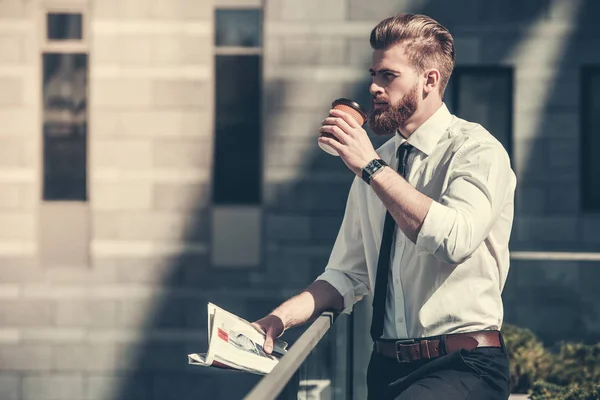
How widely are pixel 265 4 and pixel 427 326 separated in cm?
811

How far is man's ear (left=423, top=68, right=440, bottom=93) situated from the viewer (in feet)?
12.0

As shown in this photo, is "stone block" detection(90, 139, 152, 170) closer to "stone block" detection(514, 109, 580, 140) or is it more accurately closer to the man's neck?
A: "stone block" detection(514, 109, 580, 140)

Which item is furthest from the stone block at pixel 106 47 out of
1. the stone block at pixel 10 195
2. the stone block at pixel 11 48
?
the stone block at pixel 10 195

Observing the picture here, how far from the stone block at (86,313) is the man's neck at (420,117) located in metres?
8.27

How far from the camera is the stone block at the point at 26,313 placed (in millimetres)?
11570

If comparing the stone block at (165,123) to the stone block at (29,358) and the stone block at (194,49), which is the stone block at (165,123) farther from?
the stone block at (29,358)

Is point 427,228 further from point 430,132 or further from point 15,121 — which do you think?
point 15,121

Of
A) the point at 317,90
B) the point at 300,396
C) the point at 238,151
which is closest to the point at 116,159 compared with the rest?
the point at 238,151

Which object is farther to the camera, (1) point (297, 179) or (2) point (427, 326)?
(1) point (297, 179)

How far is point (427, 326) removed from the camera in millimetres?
3564

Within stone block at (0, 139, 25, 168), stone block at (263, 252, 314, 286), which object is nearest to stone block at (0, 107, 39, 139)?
stone block at (0, 139, 25, 168)

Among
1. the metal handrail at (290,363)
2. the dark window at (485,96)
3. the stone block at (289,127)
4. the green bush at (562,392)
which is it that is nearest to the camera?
the metal handrail at (290,363)

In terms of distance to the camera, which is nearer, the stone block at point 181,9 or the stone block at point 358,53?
the stone block at point 358,53

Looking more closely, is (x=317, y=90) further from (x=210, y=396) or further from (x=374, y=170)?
(x=374, y=170)
